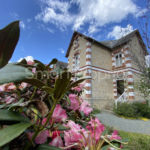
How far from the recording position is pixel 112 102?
683cm

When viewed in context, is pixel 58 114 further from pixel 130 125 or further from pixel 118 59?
pixel 118 59

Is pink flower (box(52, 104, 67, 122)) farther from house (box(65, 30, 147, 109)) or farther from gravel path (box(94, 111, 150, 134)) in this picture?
house (box(65, 30, 147, 109))

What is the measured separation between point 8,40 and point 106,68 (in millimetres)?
7748

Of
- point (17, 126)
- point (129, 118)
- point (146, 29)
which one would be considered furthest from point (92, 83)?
point (17, 126)

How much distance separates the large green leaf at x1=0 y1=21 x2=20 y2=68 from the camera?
0.28 meters

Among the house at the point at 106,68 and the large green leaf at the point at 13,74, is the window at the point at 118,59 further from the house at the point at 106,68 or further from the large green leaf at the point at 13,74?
the large green leaf at the point at 13,74

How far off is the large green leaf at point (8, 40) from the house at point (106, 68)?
587cm

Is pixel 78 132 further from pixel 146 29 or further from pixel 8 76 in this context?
pixel 146 29

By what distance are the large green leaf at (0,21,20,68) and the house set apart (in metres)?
5.87

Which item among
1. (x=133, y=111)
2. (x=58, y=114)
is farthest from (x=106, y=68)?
(x=58, y=114)

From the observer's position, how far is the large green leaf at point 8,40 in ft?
0.92

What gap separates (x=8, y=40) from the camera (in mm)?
292

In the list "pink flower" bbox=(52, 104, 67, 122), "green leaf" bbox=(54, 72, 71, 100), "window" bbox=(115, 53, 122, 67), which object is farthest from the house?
"green leaf" bbox=(54, 72, 71, 100)

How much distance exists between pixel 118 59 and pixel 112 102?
11.5 ft
